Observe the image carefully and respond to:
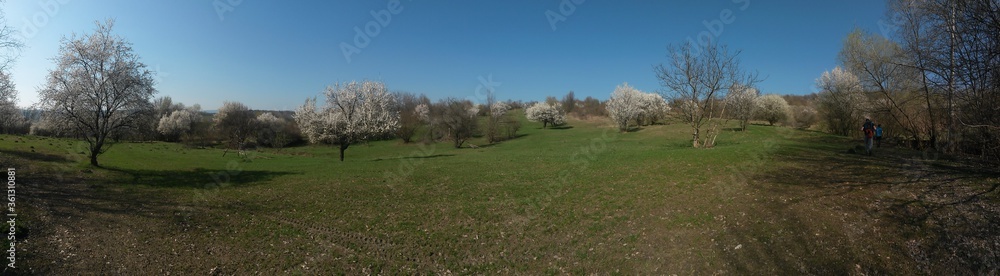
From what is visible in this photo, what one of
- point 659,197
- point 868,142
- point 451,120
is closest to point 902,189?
point 659,197

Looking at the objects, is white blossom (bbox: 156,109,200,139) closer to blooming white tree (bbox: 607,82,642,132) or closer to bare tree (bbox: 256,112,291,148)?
bare tree (bbox: 256,112,291,148)

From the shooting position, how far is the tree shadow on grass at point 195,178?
20097 millimetres

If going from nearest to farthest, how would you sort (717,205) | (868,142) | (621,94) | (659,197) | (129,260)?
(129,260) → (717,205) → (659,197) → (868,142) → (621,94)

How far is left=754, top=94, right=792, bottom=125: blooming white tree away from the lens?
64500mm

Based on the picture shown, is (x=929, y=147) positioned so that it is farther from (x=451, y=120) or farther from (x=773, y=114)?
(x=451, y=120)

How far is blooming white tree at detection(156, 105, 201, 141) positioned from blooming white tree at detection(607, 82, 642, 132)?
79.5 meters

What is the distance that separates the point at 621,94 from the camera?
7250cm

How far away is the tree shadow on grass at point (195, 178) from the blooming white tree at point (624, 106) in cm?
5618

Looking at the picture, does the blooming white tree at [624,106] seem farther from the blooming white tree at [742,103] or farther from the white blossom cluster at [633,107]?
the blooming white tree at [742,103]

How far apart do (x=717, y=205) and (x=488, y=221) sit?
833 cm

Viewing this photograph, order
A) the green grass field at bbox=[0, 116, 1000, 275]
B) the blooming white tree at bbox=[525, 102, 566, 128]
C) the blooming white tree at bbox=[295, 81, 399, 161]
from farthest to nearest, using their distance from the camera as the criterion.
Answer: the blooming white tree at bbox=[525, 102, 566, 128]
the blooming white tree at bbox=[295, 81, 399, 161]
the green grass field at bbox=[0, 116, 1000, 275]

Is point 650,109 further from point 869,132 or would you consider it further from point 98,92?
point 98,92

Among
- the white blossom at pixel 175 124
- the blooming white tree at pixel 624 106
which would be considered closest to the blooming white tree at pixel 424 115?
the blooming white tree at pixel 624 106

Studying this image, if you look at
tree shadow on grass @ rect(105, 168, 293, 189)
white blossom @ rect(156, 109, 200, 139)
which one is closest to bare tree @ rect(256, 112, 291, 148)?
white blossom @ rect(156, 109, 200, 139)
